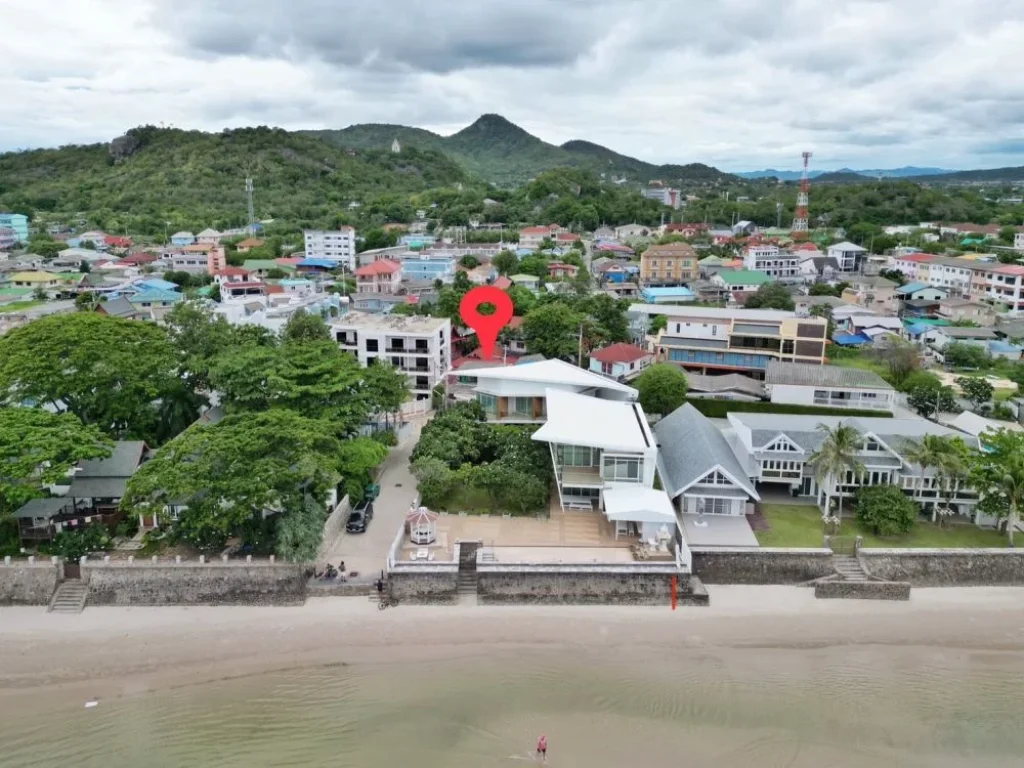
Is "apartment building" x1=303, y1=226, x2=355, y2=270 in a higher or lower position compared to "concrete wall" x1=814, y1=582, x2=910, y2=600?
higher

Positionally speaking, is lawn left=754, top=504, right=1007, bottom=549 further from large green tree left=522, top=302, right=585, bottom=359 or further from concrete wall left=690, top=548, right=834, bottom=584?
large green tree left=522, top=302, right=585, bottom=359

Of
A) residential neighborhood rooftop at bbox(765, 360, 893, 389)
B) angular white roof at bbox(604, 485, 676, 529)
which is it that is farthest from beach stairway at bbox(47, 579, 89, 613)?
residential neighborhood rooftop at bbox(765, 360, 893, 389)

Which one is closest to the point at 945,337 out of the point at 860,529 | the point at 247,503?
the point at 860,529

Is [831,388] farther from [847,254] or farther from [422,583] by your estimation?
[847,254]

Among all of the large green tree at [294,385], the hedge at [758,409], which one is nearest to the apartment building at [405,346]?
the large green tree at [294,385]

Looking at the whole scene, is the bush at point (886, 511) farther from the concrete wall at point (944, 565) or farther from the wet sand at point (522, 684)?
the wet sand at point (522, 684)

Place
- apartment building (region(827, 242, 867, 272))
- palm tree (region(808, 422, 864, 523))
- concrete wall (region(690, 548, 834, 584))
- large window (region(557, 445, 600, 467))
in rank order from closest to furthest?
1. concrete wall (region(690, 548, 834, 584))
2. palm tree (region(808, 422, 864, 523))
3. large window (region(557, 445, 600, 467))
4. apartment building (region(827, 242, 867, 272))
